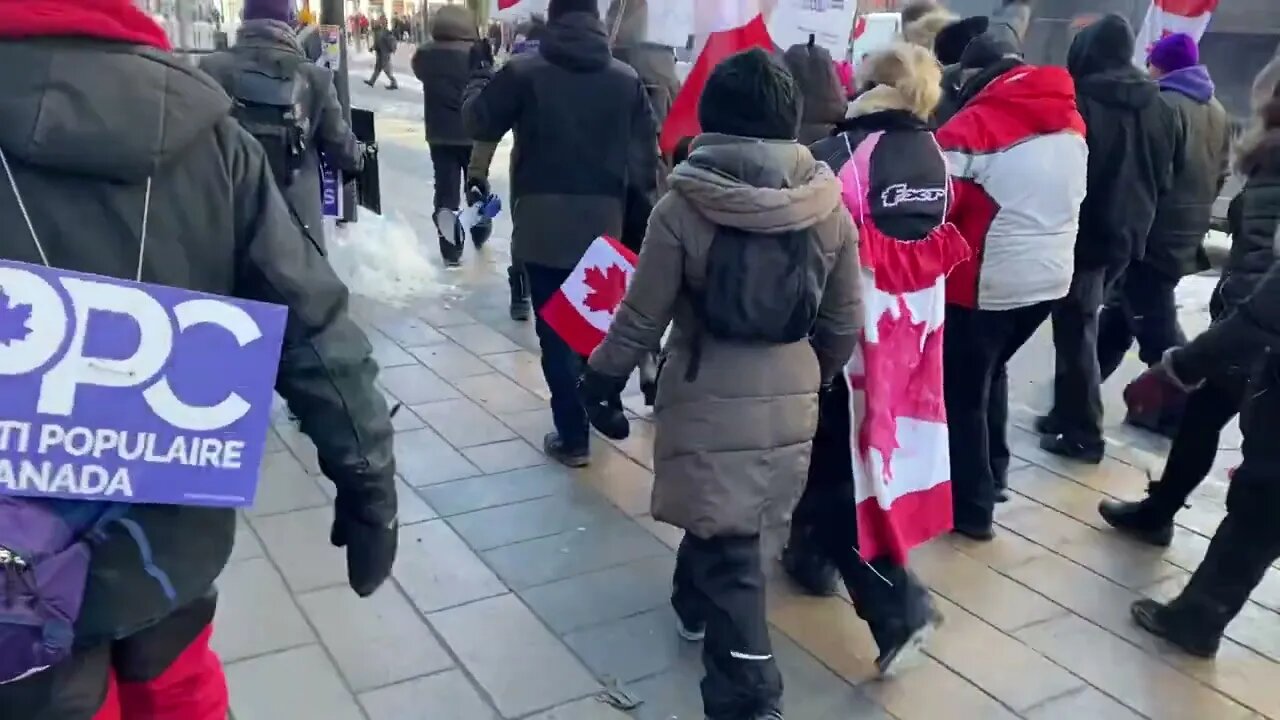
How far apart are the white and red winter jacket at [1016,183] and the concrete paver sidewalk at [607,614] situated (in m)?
1.04

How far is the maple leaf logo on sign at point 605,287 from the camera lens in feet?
13.0

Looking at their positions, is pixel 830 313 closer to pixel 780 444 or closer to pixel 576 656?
pixel 780 444

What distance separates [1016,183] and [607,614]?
6.98 ft

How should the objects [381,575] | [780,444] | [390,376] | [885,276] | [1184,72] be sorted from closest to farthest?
[381,575], [780,444], [885,276], [1184,72], [390,376]

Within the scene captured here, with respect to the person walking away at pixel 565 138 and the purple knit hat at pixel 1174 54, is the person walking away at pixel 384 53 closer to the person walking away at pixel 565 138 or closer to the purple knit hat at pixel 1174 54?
the person walking away at pixel 565 138

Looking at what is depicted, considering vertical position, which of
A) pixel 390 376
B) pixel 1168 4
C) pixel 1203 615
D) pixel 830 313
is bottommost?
pixel 390 376

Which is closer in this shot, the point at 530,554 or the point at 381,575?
the point at 381,575

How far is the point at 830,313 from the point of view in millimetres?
3080

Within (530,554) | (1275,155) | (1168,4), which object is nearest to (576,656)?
(530,554)

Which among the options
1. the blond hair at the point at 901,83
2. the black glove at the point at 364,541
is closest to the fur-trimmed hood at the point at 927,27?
the blond hair at the point at 901,83

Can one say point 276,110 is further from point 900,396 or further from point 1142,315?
point 1142,315

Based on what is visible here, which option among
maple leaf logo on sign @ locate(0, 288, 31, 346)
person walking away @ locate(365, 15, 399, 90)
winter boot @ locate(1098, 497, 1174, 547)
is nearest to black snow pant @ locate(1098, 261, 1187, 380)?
winter boot @ locate(1098, 497, 1174, 547)

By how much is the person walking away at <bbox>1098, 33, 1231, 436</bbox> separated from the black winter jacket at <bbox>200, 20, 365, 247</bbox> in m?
3.84

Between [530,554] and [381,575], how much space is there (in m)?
1.96
